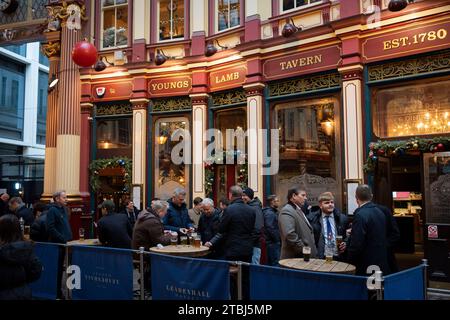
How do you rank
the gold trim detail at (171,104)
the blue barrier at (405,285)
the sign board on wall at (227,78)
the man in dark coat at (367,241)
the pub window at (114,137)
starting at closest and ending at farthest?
the blue barrier at (405,285) → the man in dark coat at (367,241) → the sign board on wall at (227,78) → the gold trim detail at (171,104) → the pub window at (114,137)

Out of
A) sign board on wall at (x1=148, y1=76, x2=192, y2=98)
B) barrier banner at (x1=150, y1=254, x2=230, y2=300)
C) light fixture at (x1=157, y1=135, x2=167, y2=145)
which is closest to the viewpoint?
barrier banner at (x1=150, y1=254, x2=230, y2=300)

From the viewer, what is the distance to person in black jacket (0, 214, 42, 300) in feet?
12.8

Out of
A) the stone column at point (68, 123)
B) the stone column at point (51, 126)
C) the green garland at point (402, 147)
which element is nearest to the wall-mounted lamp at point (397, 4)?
Answer: the green garland at point (402, 147)

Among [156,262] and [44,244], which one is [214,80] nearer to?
[44,244]

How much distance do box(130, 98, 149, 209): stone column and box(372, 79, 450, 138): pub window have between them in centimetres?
654

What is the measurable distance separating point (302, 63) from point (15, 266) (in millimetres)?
8011

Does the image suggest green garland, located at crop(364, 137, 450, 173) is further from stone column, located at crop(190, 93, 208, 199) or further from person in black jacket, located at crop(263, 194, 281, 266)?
stone column, located at crop(190, 93, 208, 199)

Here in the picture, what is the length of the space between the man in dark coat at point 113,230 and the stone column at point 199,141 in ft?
16.7

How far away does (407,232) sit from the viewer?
12.0 m

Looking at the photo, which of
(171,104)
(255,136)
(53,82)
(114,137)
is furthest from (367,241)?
(53,82)

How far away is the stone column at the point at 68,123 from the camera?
13273mm

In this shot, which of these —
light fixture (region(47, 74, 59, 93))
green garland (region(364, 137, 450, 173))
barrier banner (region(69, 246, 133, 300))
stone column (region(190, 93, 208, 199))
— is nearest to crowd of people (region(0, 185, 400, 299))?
barrier banner (region(69, 246, 133, 300))

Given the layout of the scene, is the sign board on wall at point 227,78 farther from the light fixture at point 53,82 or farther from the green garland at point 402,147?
the light fixture at point 53,82
